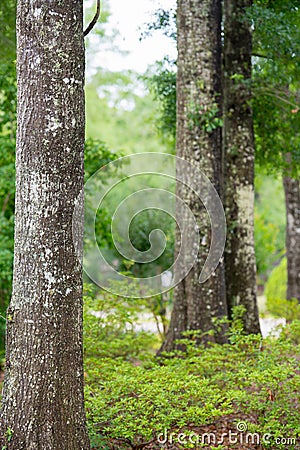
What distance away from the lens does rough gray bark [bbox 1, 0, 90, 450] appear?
11.1 feet

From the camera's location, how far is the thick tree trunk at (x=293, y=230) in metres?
9.81

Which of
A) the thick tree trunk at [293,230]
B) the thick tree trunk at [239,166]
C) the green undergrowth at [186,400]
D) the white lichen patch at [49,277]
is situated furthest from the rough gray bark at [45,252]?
the thick tree trunk at [293,230]

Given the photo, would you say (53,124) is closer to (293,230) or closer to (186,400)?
(186,400)

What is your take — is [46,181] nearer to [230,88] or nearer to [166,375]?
[166,375]

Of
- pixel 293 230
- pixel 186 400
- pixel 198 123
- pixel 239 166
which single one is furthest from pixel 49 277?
pixel 293 230

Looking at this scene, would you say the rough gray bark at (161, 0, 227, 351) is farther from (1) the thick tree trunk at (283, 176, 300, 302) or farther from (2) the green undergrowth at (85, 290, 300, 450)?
(1) the thick tree trunk at (283, 176, 300, 302)

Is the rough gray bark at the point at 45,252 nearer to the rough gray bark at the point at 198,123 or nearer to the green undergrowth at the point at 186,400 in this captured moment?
the green undergrowth at the point at 186,400

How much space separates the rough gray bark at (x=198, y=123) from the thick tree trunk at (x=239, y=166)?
534mm

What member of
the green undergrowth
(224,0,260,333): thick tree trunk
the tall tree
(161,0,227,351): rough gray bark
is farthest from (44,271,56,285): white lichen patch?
the tall tree

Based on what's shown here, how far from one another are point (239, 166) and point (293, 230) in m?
3.46

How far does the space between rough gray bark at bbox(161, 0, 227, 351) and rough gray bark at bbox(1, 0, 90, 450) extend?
2.66m

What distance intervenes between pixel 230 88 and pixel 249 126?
1.60 feet

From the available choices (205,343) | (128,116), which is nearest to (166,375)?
(205,343)

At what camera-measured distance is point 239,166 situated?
6.79 meters
